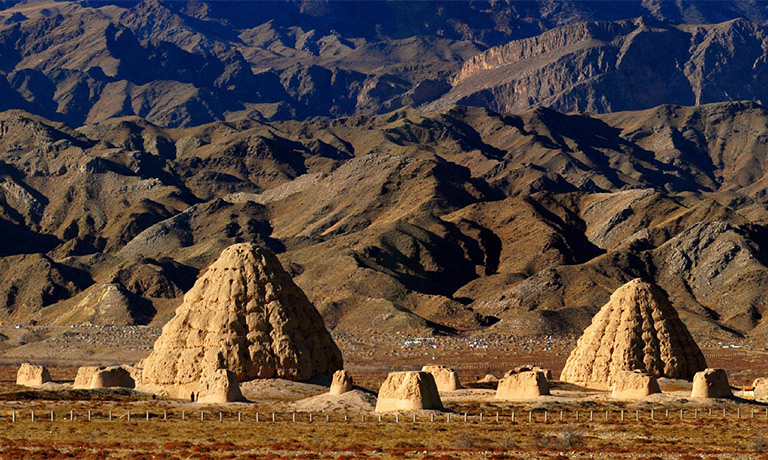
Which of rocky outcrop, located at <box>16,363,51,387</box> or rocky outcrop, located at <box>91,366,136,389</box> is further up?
rocky outcrop, located at <box>16,363,51,387</box>

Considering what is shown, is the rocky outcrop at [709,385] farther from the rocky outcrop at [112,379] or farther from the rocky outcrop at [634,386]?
the rocky outcrop at [112,379]

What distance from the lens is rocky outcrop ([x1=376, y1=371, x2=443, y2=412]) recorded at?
274 ft

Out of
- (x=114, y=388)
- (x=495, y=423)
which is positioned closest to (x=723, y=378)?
(x=495, y=423)

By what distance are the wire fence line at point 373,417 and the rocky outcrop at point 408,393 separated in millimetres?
1184

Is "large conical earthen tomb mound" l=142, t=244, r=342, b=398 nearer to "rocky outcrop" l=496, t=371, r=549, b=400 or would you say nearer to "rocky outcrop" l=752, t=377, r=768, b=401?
"rocky outcrop" l=496, t=371, r=549, b=400

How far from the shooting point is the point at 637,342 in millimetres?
102125

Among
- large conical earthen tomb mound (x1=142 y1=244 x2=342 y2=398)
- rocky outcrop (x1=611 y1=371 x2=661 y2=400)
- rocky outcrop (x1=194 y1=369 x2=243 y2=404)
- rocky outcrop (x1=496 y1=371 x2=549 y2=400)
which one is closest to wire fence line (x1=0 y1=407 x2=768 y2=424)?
rocky outcrop (x1=194 y1=369 x2=243 y2=404)

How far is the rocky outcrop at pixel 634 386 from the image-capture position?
95.8 meters

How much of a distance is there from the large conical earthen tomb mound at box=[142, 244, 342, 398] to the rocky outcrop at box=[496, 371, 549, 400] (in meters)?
12.7

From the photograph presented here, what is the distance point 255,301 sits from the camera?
96.1m

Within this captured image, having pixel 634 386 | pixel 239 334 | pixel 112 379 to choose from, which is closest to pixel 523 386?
pixel 634 386

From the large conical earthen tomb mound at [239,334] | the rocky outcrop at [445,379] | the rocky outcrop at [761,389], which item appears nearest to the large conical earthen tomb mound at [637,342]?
the rocky outcrop at [761,389]

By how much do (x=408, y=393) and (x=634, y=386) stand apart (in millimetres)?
20026

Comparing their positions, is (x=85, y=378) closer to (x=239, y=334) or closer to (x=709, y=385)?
(x=239, y=334)
